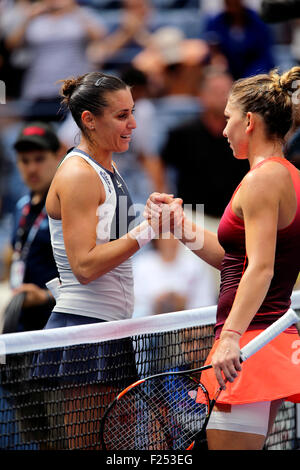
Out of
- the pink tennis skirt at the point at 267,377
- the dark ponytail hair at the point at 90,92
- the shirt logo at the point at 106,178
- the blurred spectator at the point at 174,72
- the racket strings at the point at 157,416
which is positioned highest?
the blurred spectator at the point at 174,72

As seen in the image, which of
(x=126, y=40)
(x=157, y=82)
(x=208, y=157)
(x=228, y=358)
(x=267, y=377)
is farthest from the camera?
(x=126, y=40)

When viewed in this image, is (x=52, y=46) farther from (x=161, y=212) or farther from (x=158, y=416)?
(x=158, y=416)

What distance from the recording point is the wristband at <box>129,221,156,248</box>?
9.09 feet

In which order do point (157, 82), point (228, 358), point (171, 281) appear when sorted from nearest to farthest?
point (228, 358), point (171, 281), point (157, 82)

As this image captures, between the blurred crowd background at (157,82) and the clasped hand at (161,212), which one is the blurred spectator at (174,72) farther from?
the clasped hand at (161,212)

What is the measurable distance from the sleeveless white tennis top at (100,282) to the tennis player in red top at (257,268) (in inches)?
18.0

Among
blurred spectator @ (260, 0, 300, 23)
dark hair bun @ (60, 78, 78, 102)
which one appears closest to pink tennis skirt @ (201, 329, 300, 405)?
dark hair bun @ (60, 78, 78, 102)

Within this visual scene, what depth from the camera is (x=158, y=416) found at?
2719 millimetres

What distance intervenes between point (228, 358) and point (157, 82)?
16.6 ft

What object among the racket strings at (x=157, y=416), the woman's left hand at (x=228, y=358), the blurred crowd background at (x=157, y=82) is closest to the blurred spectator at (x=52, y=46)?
the blurred crowd background at (x=157, y=82)

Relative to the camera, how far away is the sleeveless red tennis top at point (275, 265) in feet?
8.23

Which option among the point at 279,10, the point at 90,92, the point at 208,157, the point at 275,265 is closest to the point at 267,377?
the point at 275,265

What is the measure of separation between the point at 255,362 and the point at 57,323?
32.0 inches
